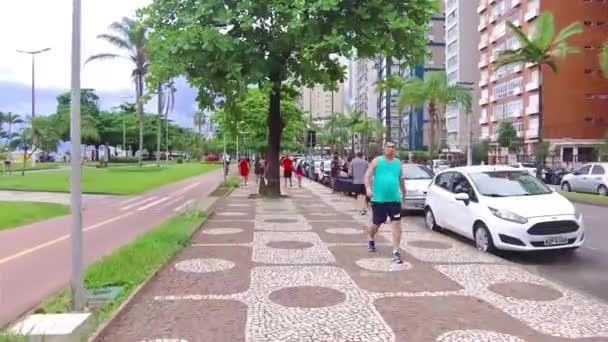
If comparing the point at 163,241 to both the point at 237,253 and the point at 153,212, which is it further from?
the point at 153,212

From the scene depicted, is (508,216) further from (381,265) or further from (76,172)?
(76,172)

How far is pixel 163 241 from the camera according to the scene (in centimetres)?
953

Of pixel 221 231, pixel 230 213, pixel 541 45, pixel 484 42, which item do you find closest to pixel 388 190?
pixel 221 231

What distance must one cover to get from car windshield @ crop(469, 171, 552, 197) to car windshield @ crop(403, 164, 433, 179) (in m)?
5.71

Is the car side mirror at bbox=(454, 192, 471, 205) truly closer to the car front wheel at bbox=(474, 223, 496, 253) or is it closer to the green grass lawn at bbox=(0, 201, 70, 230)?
the car front wheel at bbox=(474, 223, 496, 253)

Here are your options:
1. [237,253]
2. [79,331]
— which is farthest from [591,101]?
[79,331]

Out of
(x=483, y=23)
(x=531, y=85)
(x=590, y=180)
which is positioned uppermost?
(x=483, y=23)

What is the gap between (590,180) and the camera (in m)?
24.9

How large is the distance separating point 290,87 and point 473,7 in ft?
251

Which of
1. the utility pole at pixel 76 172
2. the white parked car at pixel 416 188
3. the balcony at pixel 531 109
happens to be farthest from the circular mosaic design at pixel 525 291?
the balcony at pixel 531 109

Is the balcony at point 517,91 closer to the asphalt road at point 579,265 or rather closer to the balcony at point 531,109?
the balcony at point 531,109

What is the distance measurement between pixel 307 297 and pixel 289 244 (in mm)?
3630

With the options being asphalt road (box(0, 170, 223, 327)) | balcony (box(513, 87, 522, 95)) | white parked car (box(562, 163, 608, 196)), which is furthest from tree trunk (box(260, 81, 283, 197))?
balcony (box(513, 87, 522, 95))

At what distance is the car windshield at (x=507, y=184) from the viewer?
388 inches
